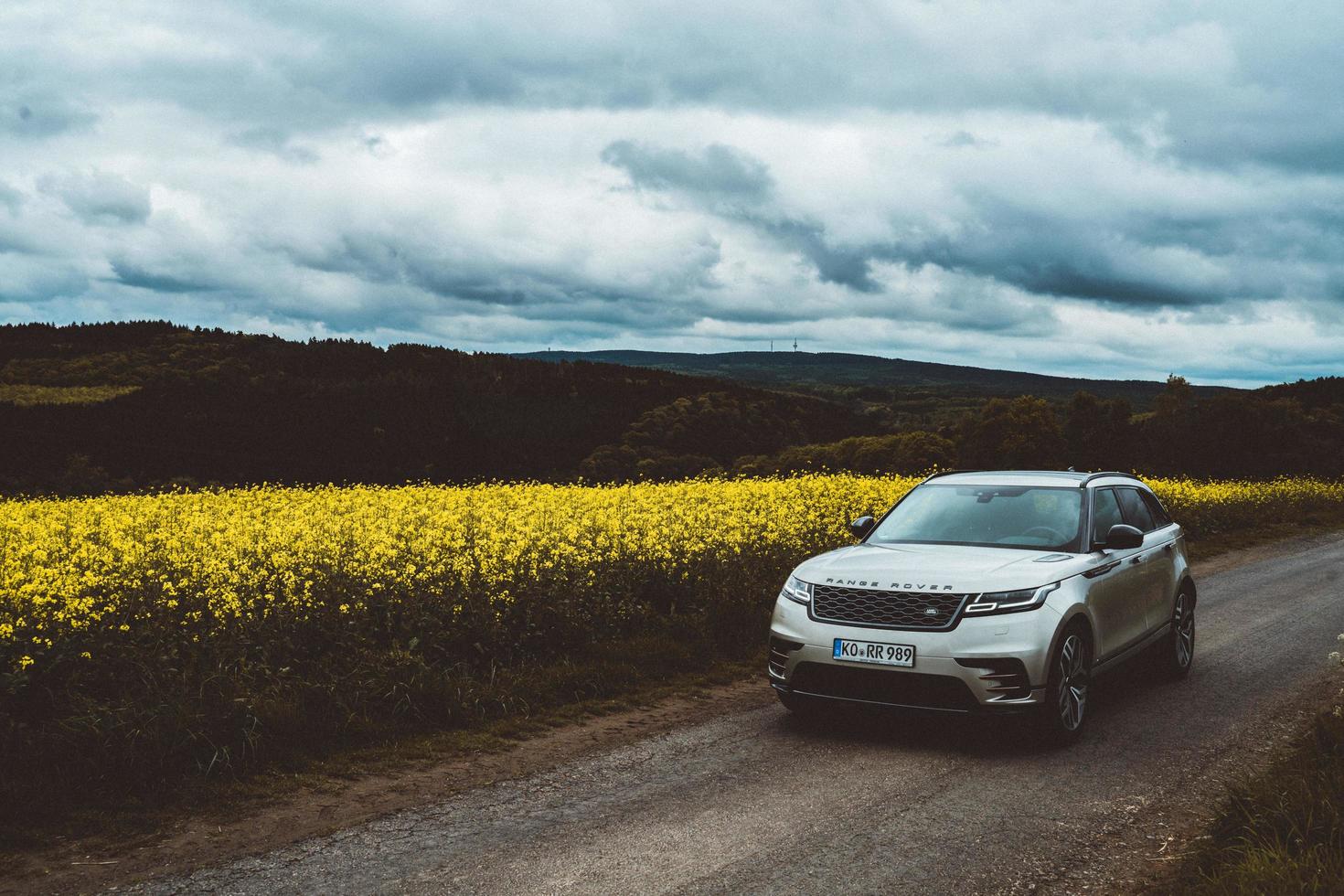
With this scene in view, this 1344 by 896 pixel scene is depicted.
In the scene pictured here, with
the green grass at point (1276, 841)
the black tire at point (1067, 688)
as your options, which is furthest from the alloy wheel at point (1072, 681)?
the green grass at point (1276, 841)

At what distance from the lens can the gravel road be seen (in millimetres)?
4609

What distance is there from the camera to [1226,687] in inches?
336

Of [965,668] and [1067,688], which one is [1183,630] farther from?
[965,668]

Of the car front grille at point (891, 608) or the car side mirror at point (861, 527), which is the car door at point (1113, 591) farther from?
the car side mirror at point (861, 527)

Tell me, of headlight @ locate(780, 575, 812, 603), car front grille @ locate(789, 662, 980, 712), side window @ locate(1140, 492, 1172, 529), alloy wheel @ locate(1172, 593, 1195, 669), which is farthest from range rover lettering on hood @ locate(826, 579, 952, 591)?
side window @ locate(1140, 492, 1172, 529)

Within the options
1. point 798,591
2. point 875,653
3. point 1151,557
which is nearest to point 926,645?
point 875,653

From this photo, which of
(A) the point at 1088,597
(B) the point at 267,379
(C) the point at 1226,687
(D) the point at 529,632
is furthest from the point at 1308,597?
(B) the point at 267,379

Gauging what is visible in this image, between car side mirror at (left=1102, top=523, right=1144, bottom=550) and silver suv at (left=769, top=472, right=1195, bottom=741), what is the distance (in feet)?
0.04

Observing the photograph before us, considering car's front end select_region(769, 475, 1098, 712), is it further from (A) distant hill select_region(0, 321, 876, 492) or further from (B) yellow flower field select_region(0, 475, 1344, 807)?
(A) distant hill select_region(0, 321, 876, 492)

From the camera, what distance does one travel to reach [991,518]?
802 centimetres

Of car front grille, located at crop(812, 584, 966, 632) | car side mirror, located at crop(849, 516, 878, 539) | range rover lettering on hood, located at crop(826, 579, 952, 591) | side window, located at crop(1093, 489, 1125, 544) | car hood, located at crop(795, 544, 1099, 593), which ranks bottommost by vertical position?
car front grille, located at crop(812, 584, 966, 632)

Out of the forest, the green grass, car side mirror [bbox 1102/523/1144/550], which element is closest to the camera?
the green grass

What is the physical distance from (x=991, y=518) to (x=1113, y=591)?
103 centimetres

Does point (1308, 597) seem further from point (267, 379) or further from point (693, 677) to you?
point (267, 379)
